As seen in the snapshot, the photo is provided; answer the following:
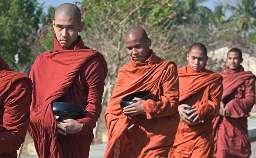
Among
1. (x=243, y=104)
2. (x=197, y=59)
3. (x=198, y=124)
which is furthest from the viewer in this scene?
(x=243, y=104)

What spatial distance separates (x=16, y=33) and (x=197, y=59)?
3212cm

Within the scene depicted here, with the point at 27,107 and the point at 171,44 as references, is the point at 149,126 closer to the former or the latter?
the point at 27,107

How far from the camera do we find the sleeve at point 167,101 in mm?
6297

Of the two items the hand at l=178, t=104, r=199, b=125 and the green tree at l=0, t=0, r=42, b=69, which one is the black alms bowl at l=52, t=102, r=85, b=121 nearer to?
the hand at l=178, t=104, r=199, b=125

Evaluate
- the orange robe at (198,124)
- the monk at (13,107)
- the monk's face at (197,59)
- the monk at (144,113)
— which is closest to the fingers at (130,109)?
the monk at (144,113)

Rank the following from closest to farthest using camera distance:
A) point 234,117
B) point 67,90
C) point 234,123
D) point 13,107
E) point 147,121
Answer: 1. point 13,107
2. point 67,90
3. point 147,121
4. point 234,117
5. point 234,123

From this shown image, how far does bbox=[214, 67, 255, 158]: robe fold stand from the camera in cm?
1001

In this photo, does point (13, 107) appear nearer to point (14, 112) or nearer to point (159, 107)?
point (14, 112)

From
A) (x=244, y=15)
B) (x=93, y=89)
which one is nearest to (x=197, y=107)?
(x=93, y=89)

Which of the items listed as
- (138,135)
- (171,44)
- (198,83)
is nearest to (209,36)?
(171,44)

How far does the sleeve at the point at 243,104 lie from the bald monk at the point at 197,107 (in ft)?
4.33

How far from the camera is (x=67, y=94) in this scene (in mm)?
4898

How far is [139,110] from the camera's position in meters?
6.34

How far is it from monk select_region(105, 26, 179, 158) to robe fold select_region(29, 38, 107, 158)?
1451mm
